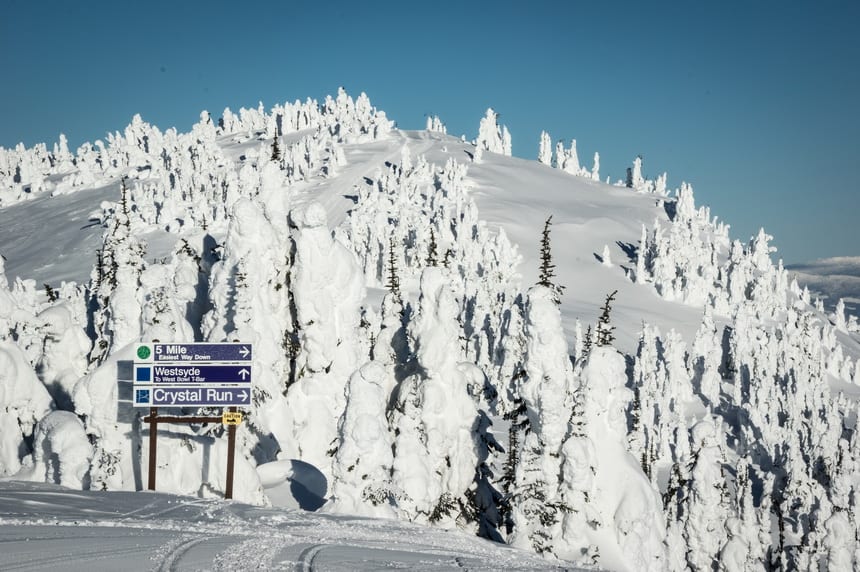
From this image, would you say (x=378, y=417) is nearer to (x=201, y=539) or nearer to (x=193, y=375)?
(x=193, y=375)

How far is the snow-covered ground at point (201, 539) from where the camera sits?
12.2 metres

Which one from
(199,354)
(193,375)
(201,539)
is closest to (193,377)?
(193,375)

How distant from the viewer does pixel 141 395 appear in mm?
22656

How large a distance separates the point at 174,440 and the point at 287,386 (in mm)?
10743

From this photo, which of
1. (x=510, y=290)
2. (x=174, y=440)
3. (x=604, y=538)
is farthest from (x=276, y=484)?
(x=510, y=290)

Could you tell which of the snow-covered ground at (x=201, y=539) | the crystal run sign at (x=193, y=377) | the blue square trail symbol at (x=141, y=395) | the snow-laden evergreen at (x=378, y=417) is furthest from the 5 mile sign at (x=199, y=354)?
the snow-covered ground at (x=201, y=539)

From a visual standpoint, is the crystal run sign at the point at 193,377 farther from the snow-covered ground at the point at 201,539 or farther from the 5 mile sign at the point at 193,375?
the snow-covered ground at the point at 201,539

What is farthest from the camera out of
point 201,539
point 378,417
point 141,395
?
point 378,417

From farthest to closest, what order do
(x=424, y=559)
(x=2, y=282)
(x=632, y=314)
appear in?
1. (x=632, y=314)
2. (x=2, y=282)
3. (x=424, y=559)

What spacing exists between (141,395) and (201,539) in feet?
32.0

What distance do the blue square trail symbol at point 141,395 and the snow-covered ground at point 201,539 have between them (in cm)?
347

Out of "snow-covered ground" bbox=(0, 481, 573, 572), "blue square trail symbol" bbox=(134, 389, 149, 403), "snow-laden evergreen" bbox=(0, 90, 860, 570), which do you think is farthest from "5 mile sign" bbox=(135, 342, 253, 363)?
"snow-covered ground" bbox=(0, 481, 573, 572)

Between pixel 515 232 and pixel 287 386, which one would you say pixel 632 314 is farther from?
pixel 287 386

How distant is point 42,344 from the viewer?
110 ft
